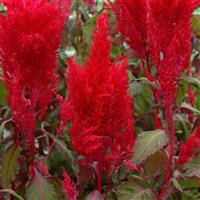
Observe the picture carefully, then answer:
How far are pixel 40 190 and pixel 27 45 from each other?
1.74 feet

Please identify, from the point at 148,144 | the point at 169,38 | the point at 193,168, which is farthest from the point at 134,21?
the point at 193,168

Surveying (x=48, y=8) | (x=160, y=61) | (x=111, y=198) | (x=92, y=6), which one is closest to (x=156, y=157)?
(x=111, y=198)

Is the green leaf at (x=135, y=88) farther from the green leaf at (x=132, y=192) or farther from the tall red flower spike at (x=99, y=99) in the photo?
the tall red flower spike at (x=99, y=99)

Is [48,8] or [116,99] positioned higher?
[48,8]

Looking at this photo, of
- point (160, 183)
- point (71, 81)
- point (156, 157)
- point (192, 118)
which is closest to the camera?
point (71, 81)

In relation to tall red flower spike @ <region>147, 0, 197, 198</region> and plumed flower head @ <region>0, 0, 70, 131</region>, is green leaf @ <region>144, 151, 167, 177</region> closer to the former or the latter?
tall red flower spike @ <region>147, 0, 197, 198</region>

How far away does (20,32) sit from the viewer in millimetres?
1642

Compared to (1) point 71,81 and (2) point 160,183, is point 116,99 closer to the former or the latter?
(1) point 71,81

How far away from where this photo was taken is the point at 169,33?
168 centimetres

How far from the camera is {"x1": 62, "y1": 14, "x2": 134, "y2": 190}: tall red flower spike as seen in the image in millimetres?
1536

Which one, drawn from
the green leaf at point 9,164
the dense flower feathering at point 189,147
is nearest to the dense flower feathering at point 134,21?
the dense flower feathering at point 189,147

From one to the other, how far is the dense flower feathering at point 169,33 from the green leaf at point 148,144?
0.21 m

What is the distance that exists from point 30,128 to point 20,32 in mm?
313

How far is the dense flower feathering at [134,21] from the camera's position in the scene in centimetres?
193
